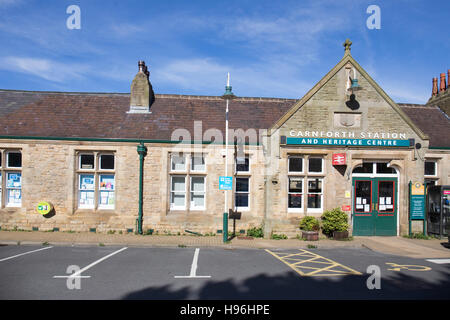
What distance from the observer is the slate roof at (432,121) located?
16438 mm

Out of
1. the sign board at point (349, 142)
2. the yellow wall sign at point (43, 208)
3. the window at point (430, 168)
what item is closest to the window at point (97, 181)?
the yellow wall sign at point (43, 208)

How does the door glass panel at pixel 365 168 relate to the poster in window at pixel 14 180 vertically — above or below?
above

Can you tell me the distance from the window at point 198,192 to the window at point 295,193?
161 inches

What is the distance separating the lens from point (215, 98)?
59.2ft

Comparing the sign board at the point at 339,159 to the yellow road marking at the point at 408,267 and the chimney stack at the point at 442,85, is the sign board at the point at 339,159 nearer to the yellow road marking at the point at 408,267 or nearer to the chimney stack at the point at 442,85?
the yellow road marking at the point at 408,267

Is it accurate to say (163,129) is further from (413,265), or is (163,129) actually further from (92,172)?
(413,265)

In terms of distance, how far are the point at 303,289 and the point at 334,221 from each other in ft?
24.3

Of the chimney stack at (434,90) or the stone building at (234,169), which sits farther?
the chimney stack at (434,90)

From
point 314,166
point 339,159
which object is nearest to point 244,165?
point 314,166

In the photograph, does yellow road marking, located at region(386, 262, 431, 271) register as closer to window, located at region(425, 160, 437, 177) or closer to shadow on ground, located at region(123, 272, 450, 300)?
shadow on ground, located at region(123, 272, 450, 300)

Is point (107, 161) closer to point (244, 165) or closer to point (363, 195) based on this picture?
point (244, 165)

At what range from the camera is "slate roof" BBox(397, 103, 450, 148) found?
16438 millimetres

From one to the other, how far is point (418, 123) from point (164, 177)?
14023 mm

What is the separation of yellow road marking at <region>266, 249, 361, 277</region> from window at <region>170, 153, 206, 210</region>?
4851 millimetres
